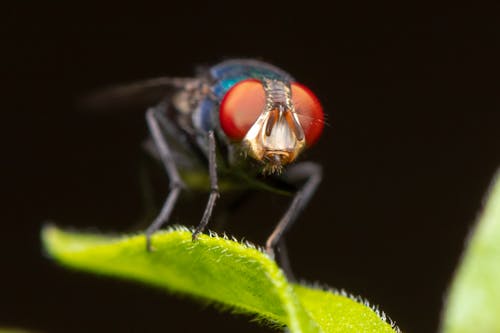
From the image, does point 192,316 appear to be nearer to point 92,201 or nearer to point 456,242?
point 92,201

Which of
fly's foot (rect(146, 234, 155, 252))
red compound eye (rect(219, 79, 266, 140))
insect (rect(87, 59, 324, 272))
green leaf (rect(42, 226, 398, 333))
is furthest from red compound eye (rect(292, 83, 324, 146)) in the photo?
fly's foot (rect(146, 234, 155, 252))

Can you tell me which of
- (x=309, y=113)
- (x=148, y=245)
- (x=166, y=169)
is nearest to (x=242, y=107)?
(x=309, y=113)

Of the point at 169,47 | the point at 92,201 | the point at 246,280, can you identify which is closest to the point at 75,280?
the point at 92,201

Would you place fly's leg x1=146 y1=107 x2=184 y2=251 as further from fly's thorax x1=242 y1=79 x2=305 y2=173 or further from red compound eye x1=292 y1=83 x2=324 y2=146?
red compound eye x1=292 y1=83 x2=324 y2=146

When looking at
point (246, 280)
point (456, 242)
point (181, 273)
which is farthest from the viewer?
point (456, 242)

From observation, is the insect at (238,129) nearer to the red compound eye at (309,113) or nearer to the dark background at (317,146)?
the red compound eye at (309,113)
